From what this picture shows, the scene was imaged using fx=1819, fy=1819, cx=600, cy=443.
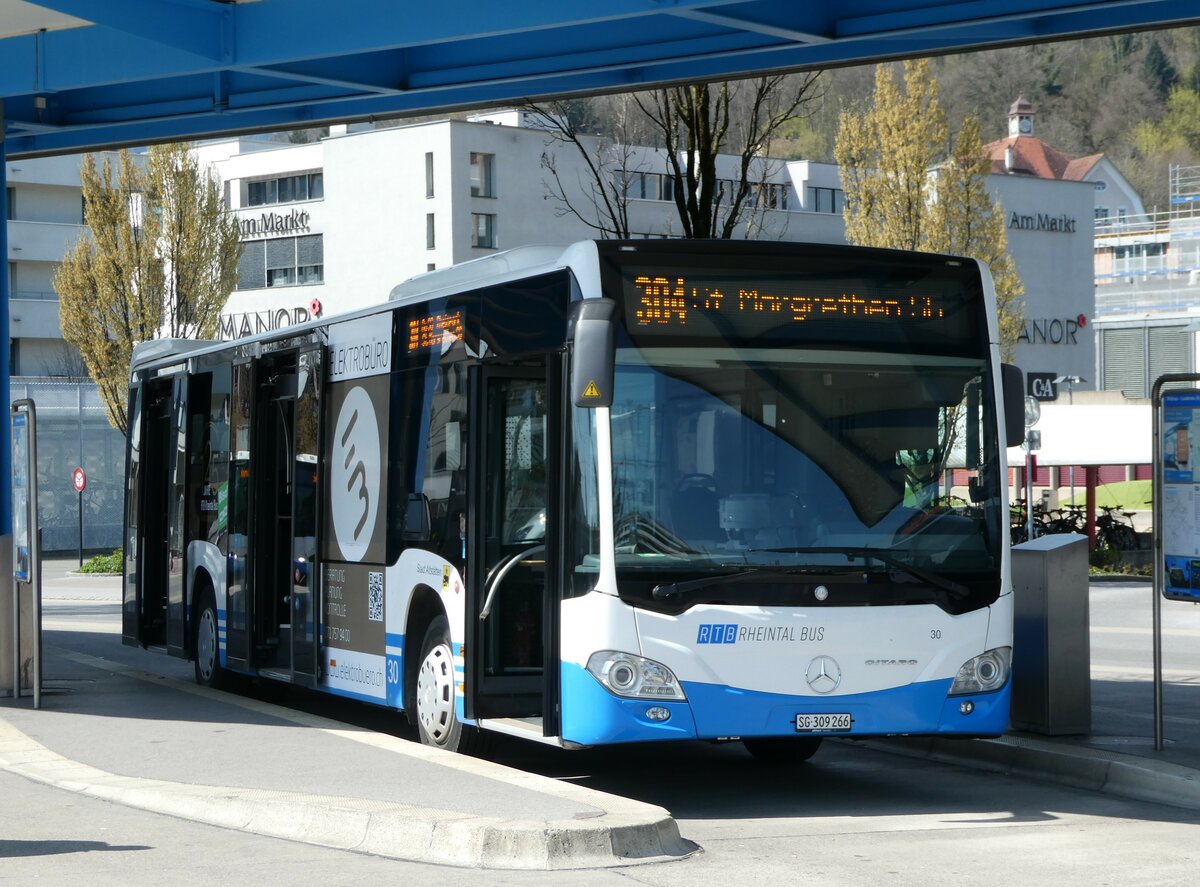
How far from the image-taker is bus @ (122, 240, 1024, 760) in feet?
30.3

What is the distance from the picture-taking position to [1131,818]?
9484 millimetres

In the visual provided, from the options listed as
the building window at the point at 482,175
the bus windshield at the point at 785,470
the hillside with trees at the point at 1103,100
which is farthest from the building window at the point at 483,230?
the hillside with trees at the point at 1103,100

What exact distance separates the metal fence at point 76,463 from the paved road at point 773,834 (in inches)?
1667

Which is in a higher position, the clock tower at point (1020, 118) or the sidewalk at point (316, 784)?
the clock tower at point (1020, 118)

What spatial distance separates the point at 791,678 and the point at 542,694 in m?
1.55

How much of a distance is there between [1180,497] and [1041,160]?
120 meters

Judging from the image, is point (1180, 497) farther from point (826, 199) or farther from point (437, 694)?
point (826, 199)

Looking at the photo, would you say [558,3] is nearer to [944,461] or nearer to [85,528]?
[944,461]

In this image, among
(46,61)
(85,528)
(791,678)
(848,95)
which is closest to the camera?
(791,678)

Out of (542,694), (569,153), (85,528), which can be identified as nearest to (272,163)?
(569,153)

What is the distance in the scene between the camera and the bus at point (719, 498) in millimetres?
9227

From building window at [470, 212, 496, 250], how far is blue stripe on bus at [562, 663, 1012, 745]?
6285 centimetres

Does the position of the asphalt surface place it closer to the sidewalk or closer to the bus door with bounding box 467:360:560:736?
the sidewalk

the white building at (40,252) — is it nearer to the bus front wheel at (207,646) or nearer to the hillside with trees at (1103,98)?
the bus front wheel at (207,646)
